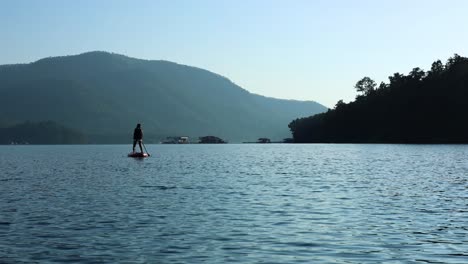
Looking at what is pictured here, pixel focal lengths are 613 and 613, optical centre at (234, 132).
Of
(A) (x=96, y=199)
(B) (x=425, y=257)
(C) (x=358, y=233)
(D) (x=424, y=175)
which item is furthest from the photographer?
(D) (x=424, y=175)

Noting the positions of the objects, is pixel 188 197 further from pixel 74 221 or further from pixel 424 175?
pixel 424 175

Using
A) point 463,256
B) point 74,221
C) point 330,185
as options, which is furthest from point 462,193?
point 74,221

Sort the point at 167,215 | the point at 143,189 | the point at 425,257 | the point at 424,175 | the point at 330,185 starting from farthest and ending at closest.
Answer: the point at 424,175 → the point at 330,185 → the point at 143,189 → the point at 167,215 → the point at 425,257

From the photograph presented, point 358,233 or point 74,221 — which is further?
point 74,221

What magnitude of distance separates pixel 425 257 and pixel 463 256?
4.47ft

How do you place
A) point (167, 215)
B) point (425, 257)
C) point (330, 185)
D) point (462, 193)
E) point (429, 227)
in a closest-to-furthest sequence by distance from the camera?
point (425, 257)
point (429, 227)
point (167, 215)
point (462, 193)
point (330, 185)

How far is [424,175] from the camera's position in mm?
61906

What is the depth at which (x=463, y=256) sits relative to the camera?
2094cm

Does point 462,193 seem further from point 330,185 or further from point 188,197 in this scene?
point 188,197

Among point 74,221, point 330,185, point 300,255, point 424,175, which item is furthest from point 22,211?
point 424,175

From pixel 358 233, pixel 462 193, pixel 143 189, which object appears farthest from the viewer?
pixel 143 189

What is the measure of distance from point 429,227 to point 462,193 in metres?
16.8

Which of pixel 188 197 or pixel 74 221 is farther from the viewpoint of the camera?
pixel 188 197

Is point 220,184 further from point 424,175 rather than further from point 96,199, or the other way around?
point 424,175
